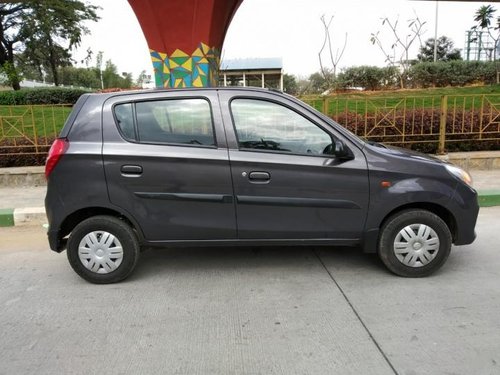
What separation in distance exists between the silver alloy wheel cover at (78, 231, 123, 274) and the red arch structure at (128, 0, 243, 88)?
633 centimetres

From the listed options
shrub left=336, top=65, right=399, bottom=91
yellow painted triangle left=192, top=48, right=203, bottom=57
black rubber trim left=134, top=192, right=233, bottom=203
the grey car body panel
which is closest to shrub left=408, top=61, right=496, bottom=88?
shrub left=336, top=65, right=399, bottom=91

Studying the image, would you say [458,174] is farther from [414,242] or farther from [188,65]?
[188,65]

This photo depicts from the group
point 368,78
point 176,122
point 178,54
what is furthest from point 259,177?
point 368,78

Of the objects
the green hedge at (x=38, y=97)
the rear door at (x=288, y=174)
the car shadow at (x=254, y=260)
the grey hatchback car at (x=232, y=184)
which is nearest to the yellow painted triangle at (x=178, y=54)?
the car shadow at (x=254, y=260)

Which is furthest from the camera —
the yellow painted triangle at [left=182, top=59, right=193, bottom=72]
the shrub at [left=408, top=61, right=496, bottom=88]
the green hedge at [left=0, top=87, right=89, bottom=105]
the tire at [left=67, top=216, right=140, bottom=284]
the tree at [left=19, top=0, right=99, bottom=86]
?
the tree at [left=19, top=0, right=99, bottom=86]

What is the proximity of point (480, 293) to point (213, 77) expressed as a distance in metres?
7.78

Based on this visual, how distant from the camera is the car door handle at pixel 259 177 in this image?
378 centimetres

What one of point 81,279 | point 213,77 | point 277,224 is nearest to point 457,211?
point 277,224

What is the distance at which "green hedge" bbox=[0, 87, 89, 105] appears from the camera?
24406 millimetres

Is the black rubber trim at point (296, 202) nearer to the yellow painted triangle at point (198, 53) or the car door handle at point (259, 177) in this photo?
the car door handle at point (259, 177)

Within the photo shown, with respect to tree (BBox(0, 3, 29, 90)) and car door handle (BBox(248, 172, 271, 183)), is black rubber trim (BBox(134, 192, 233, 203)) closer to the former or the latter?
car door handle (BBox(248, 172, 271, 183))

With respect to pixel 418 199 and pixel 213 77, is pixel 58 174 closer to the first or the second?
pixel 418 199

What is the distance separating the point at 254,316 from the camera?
11.1 feet

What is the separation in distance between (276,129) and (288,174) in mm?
422
